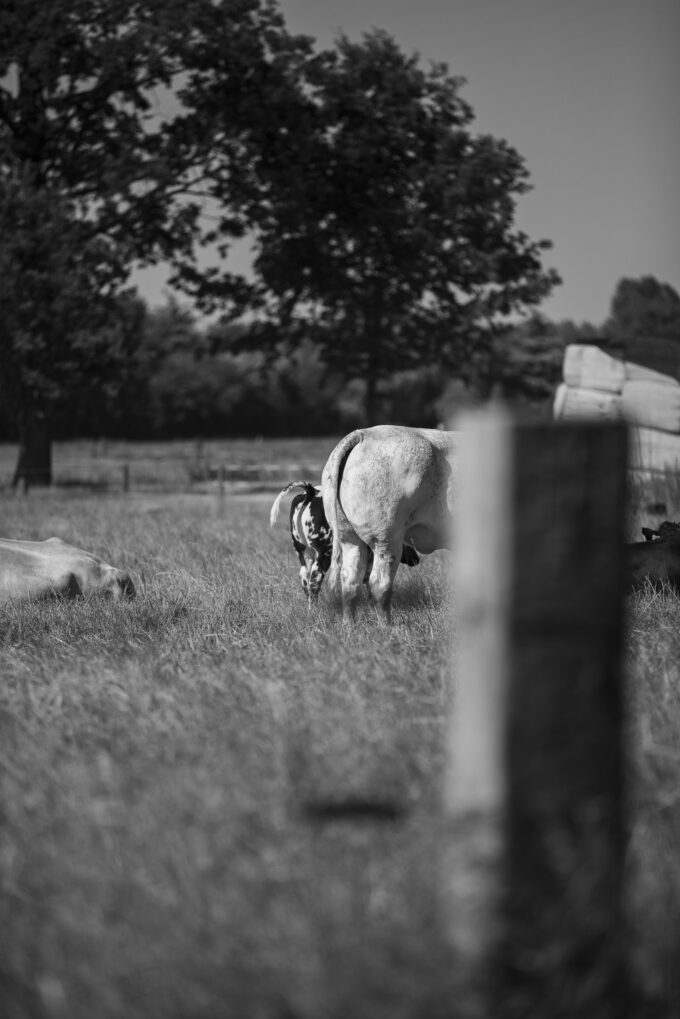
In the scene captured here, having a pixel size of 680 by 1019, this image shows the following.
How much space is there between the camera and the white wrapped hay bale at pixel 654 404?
Result: 1652 cm

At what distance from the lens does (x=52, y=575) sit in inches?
291

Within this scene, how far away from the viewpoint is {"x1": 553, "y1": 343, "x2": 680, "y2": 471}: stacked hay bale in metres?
16.4

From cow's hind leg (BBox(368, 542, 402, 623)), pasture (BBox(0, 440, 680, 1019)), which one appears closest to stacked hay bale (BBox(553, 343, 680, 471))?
cow's hind leg (BBox(368, 542, 402, 623))

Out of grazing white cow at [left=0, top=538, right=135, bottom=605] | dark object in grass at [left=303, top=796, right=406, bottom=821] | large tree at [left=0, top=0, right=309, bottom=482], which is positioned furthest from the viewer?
large tree at [left=0, top=0, right=309, bottom=482]

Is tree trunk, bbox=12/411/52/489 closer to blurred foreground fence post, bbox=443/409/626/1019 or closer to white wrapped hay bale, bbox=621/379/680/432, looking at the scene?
white wrapped hay bale, bbox=621/379/680/432

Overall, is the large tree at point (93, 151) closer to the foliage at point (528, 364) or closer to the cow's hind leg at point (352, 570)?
the foliage at point (528, 364)

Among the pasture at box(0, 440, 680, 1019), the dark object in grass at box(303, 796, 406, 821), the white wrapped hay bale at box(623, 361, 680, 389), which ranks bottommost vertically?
the pasture at box(0, 440, 680, 1019)

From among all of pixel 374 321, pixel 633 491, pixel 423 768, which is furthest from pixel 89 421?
pixel 423 768

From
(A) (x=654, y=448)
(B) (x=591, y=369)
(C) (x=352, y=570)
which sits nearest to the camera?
(C) (x=352, y=570)

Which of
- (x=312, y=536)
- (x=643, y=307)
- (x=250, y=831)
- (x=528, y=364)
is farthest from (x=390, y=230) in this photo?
(x=643, y=307)

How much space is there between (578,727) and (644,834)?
777mm

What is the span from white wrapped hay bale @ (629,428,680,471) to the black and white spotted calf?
8.79 m

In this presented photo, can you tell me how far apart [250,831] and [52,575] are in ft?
17.0

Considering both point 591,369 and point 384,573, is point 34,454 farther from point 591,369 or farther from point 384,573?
point 384,573
